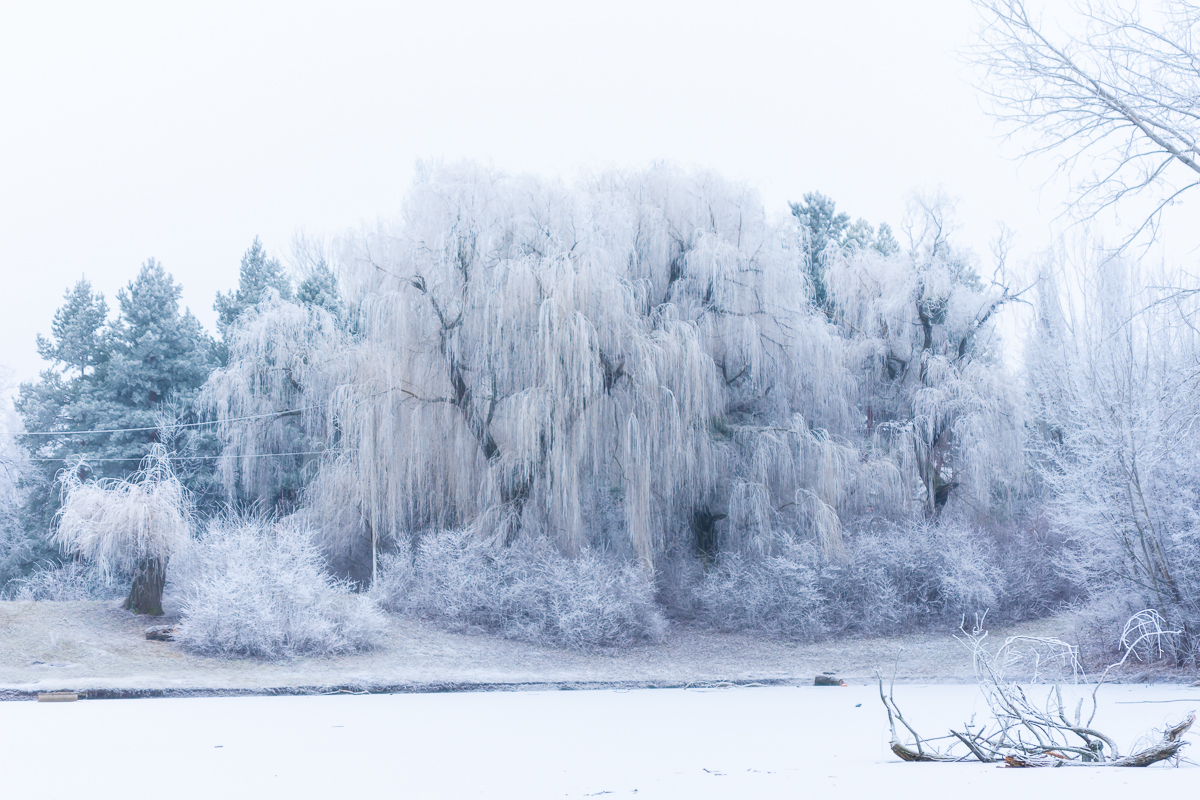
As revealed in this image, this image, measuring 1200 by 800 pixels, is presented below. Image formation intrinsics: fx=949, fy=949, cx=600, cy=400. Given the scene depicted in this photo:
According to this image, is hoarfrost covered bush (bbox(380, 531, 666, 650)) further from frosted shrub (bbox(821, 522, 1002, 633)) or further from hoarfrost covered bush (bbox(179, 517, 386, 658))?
frosted shrub (bbox(821, 522, 1002, 633))

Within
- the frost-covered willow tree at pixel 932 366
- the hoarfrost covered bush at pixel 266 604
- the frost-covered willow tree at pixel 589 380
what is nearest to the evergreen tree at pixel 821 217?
the frost-covered willow tree at pixel 932 366

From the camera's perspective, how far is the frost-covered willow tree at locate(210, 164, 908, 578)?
16.7 metres

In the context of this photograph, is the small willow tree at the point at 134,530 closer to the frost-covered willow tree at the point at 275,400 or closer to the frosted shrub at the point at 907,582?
the frost-covered willow tree at the point at 275,400

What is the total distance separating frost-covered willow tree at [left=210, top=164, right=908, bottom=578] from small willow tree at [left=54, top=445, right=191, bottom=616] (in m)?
3.45

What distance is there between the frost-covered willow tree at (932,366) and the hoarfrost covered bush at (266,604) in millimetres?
11446

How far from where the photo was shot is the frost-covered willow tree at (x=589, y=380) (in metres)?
16.7

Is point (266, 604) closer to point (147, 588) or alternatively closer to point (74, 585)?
point (147, 588)

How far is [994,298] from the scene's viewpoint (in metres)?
21.3

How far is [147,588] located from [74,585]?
797 cm

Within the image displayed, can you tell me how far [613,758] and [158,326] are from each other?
26.4m

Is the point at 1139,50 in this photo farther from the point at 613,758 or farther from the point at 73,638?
the point at 73,638

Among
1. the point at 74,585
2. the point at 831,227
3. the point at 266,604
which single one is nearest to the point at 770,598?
the point at 266,604

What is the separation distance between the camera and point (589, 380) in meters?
16.5

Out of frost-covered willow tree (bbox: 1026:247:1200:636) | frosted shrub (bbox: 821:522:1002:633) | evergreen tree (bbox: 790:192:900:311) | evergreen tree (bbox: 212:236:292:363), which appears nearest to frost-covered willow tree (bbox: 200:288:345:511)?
evergreen tree (bbox: 212:236:292:363)
